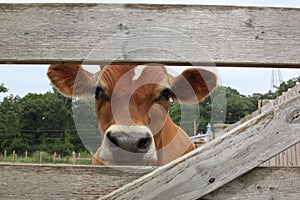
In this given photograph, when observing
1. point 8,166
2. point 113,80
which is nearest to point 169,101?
point 113,80

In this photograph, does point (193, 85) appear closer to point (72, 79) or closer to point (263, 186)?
point (72, 79)

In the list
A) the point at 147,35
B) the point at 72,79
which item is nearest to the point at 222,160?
the point at 147,35

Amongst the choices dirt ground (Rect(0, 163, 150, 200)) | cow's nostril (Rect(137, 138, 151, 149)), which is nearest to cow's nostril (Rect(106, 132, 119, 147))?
cow's nostril (Rect(137, 138, 151, 149))

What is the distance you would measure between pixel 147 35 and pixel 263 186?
2.62 ft

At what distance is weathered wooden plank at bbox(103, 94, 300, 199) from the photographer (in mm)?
1603

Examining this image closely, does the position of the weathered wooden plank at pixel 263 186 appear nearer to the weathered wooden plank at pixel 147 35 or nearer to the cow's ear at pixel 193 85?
the weathered wooden plank at pixel 147 35

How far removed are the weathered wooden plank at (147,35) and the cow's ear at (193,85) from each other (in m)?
1.25

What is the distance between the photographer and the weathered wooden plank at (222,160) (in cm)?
160

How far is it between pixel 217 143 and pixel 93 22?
74 cm

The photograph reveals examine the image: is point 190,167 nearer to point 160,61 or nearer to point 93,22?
point 160,61

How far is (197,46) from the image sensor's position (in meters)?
1.77

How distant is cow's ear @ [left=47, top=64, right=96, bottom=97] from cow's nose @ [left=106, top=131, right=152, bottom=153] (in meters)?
0.95

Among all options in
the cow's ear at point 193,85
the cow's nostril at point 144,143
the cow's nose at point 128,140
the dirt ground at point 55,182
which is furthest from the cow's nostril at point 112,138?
the cow's ear at point 193,85

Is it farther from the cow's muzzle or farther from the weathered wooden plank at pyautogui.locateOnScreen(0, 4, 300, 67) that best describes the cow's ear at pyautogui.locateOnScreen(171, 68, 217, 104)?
the weathered wooden plank at pyautogui.locateOnScreen(0, 4, 300, 67)
